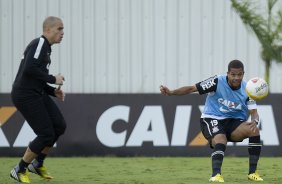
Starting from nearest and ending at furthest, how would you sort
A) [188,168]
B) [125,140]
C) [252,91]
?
[252,91]
[188,168]
[125,140]

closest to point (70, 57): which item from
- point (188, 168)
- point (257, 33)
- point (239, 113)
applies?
point (257, 33)

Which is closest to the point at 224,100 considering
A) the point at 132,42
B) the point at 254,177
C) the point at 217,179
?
the point at 254,177

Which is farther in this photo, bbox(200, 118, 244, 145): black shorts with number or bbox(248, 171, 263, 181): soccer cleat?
bbox(200, 118, 244, 145): black shorts with number

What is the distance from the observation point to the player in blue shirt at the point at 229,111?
12.0m

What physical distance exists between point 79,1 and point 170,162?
4.82 m

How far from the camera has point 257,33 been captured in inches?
756

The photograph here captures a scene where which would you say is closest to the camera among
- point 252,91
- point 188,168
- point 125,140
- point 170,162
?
point 252,91

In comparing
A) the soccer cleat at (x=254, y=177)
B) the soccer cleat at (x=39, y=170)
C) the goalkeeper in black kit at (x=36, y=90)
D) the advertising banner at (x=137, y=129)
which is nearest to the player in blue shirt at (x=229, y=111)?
the soccer cleat at (x=254, y=177)

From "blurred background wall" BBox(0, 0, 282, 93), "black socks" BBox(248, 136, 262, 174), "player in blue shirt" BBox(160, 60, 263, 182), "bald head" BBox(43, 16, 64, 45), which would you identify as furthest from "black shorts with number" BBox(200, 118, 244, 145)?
Result: "blurred background wall" BBox(0, 0, 282, 93)

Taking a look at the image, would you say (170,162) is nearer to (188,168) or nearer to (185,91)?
(188,168)

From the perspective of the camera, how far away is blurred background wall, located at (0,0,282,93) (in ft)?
63.1

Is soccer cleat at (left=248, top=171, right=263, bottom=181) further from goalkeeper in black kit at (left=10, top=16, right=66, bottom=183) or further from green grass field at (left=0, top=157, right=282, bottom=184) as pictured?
goalkeeper in black kit at (left=10, top=16, right=66, bottom=183)

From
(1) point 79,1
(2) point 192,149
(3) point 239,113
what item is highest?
(1) point 79,1

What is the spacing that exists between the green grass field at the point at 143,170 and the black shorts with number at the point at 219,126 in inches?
25.2
